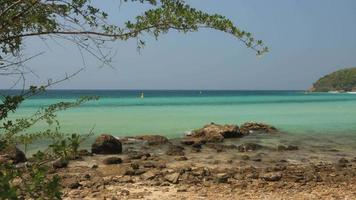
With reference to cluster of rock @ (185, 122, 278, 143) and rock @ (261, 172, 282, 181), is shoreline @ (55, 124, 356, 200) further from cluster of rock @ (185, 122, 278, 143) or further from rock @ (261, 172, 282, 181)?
cluster of rock @ (185, 122, 278, 143)

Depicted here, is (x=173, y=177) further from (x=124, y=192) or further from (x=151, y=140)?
(x=151, y=140)

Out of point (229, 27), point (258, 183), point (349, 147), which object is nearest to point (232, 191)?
point (258, 183)

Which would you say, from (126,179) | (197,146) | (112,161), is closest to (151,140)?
(197,146)

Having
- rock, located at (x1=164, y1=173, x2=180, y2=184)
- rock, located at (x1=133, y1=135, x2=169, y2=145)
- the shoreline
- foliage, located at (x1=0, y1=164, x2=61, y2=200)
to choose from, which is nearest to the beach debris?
rock, located at (x1=133, y1=135, x2=169, y2=145)

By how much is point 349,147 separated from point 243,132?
7594 millimetres

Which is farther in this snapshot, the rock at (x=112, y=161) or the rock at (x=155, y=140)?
the rock at (x=155, y=140)

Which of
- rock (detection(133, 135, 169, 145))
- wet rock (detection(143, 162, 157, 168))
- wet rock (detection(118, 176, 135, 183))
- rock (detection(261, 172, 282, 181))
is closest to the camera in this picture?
wet rock (detection(118, 176, 135, 183))

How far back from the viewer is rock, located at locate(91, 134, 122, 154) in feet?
65.0

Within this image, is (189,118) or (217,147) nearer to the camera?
(217,147)

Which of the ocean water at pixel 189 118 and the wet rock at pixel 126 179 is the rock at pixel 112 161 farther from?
the wet rock at pixel 126 179

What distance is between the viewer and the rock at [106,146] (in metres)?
19.8

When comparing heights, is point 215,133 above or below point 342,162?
above

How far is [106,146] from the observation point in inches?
780

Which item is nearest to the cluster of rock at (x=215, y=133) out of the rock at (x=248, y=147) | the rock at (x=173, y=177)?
the rock at (x=248, y=147)
